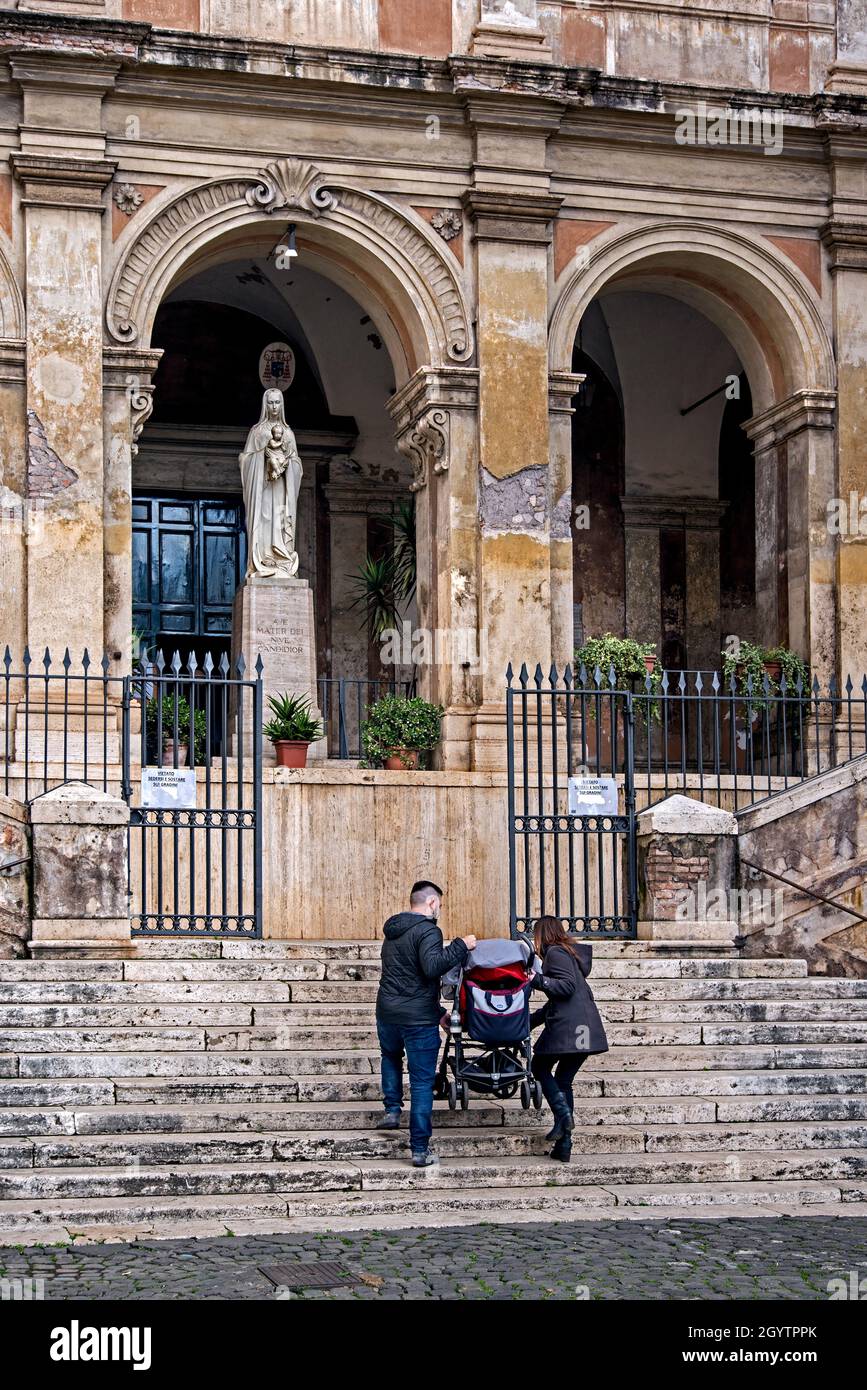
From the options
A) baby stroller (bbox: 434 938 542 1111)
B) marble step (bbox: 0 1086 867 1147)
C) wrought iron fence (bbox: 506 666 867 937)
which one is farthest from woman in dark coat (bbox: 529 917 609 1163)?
wrought iron fence (bbox: 506 666 867 937)

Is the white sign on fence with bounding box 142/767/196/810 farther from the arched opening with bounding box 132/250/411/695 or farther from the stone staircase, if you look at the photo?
the arched opening with bounding box 132/250/411/695

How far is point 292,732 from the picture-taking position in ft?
51.9

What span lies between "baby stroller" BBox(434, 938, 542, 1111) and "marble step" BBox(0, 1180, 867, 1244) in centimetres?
61

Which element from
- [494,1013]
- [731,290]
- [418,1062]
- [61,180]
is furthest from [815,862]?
[61,180]

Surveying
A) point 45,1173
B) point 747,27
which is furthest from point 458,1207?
point 747,27

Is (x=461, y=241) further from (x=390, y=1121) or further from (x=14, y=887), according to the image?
(x=390, y=1121)

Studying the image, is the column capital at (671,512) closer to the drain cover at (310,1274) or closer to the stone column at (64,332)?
the stone column at (64,332)

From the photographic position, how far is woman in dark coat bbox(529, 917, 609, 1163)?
10.1 meters

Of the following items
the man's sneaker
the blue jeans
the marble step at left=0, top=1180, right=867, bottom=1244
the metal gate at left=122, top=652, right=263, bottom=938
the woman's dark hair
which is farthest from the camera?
the metal gate at left=122, top=652, right=263, bottom=938

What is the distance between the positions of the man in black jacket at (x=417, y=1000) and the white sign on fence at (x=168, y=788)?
3.80 meters

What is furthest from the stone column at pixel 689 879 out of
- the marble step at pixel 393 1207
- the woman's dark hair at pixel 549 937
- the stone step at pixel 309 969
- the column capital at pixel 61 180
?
the column capital at pixel 61 180

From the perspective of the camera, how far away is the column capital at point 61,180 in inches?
663

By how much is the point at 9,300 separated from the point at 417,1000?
364 inches

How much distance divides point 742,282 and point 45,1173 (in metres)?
12.6
